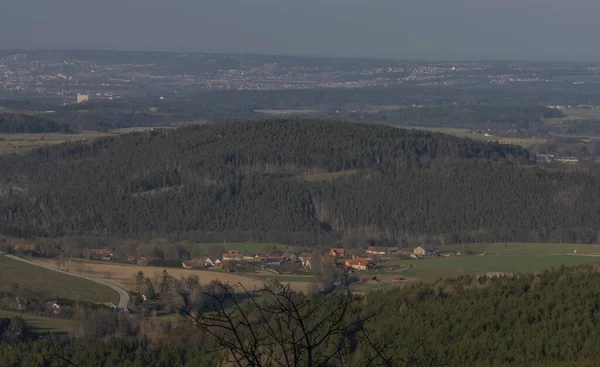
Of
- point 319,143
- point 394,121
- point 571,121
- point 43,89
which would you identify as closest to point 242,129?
point 319,143

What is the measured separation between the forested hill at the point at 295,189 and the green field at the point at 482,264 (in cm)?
1005

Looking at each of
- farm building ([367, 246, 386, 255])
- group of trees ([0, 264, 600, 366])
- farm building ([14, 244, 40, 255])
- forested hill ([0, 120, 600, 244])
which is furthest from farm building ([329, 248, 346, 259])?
group of trees ([0, 264, 600, 366])

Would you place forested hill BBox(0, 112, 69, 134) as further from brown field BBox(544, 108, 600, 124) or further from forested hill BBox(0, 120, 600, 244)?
brown field BBox(544, 108, 600, 124)

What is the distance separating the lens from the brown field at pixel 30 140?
276 ft

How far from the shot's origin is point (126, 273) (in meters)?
43.2

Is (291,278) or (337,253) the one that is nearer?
(291,278)

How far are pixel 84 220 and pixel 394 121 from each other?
71.0 meters

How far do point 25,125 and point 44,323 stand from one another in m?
73.8

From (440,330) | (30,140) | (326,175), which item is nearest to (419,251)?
(326,175)

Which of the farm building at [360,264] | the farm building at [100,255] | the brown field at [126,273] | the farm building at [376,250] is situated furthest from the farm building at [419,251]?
the farm building at [100,255]

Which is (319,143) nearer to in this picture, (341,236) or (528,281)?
(341,236)

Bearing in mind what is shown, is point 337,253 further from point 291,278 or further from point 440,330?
point 440,330

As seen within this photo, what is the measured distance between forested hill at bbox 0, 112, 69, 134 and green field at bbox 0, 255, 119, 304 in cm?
5984

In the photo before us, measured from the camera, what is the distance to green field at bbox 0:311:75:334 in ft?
102
